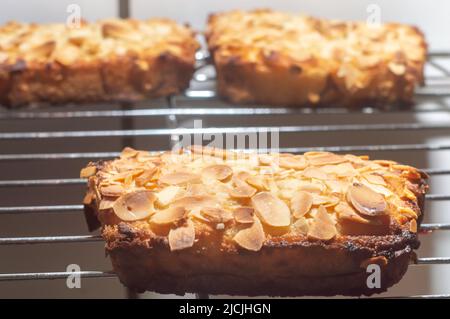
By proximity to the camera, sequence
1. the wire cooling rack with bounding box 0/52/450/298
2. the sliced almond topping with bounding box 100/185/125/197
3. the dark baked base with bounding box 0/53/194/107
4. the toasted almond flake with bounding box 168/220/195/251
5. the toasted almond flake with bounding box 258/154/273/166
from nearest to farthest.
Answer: the toasted almond flake with bounding box 168/220/195/251 < the sliced almond topping with bounding box 100/185/125/197 < the toasted almond flake with bounding box 258/154/273/166 < the wire cooling rack with bounding box 0/52/450/298 < the dark baked base with bounding box 0/53/194/107

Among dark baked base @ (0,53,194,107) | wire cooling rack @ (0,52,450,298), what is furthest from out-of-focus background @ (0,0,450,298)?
dark baked base @ (0,53,194,107)

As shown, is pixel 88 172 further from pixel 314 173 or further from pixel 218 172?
pixel 314 173

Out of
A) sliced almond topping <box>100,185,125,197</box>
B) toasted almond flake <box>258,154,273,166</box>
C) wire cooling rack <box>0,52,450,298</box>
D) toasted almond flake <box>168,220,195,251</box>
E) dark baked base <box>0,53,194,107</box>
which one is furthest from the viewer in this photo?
dark baked base <box>0,53,194,107</box>

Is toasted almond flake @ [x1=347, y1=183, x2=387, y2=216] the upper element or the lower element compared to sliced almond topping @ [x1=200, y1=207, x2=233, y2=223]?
upper

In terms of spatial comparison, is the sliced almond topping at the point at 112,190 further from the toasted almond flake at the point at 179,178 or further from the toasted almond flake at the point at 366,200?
the toasted almond flake at the point at 366,200

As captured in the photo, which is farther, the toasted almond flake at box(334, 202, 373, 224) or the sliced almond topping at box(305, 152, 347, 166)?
the sliced almond topping at box(305, 152, 347, 166)

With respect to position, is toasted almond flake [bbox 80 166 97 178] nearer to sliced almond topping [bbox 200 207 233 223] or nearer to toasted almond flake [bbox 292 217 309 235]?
sliced almond topping [bbox 200 207 233 223]

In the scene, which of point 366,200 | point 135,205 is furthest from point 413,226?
point 135,205

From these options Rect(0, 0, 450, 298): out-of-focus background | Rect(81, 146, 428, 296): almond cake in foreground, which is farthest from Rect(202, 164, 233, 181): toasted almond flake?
Rect(0, 0, 450, 298): out-of-focus background
